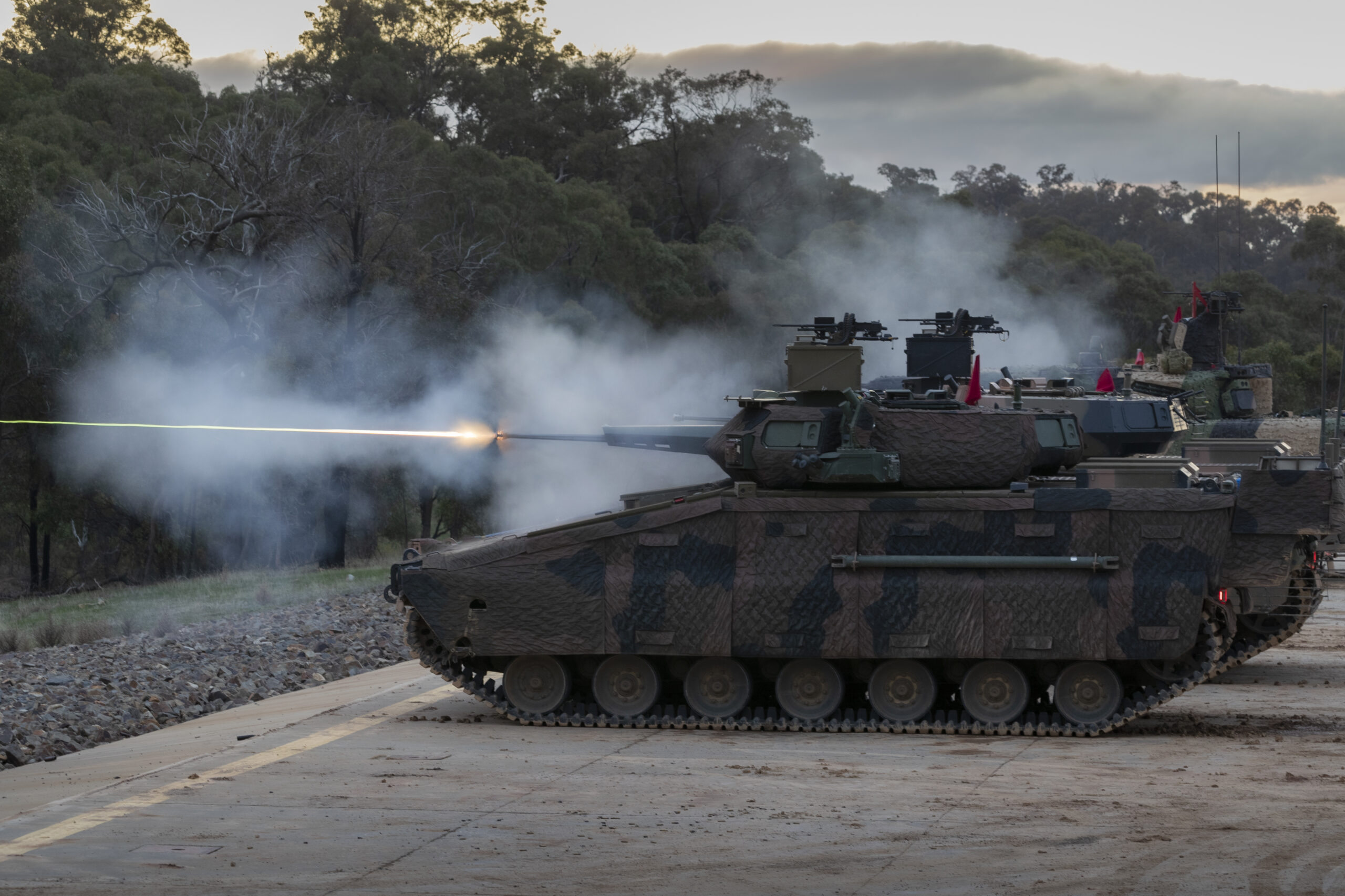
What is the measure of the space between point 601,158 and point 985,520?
4954 cm

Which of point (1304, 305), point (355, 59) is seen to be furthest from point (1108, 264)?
point (355, 59)

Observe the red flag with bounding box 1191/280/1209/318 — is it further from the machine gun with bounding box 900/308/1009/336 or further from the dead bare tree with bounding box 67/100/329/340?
the dead bare tree with bounding box 67/100/329/340

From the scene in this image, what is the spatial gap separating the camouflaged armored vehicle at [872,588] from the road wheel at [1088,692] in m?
0.01

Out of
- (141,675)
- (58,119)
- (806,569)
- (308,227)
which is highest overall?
(58,119)

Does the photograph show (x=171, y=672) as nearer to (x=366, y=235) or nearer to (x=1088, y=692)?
(x=1088, y=692)

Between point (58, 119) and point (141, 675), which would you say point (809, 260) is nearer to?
point (58, 119)

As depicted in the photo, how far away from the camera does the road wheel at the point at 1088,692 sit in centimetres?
1202

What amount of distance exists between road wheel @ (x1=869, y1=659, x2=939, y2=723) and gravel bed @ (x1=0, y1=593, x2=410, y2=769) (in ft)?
20.7

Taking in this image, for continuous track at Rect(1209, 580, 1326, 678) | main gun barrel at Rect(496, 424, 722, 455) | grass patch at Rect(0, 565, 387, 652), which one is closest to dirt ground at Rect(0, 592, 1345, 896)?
continuous track at Rect(1209, 580, 1326, 678)

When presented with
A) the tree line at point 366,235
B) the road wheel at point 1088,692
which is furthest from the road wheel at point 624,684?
the tree line at point 366,235

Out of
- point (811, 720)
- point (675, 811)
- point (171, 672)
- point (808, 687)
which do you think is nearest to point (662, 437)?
point (808, 687)

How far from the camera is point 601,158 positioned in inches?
2362

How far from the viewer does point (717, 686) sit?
12.5 m

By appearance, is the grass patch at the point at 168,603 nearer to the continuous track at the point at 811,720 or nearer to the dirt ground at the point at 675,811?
the continuous track at the point at 811,720
